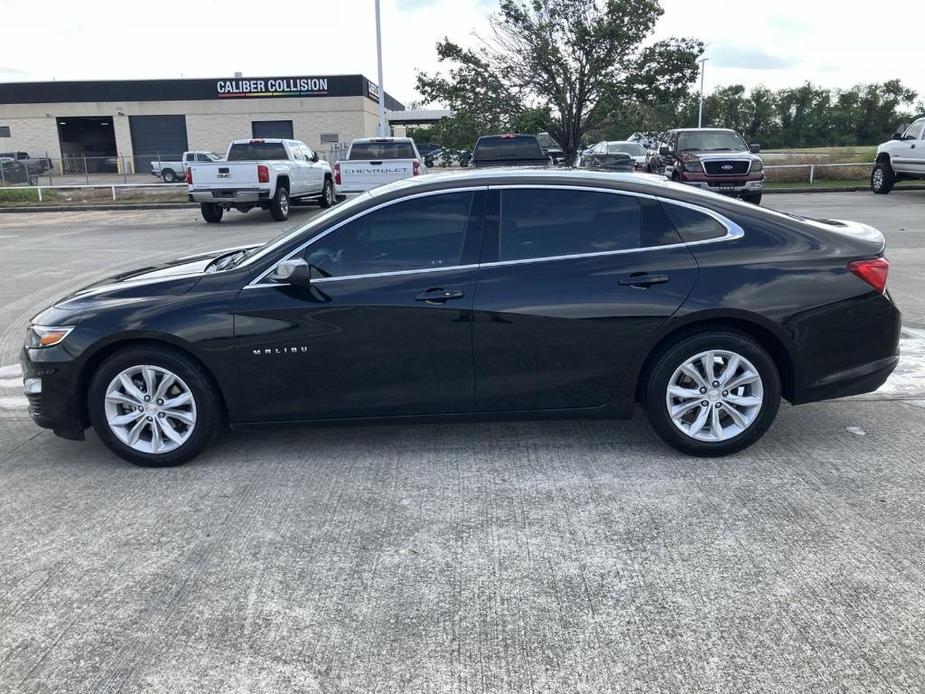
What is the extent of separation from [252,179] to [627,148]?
14701 mm

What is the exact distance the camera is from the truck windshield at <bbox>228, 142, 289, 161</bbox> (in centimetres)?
2000

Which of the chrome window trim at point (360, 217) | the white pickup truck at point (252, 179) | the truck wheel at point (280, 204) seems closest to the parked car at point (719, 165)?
the white pickup truck at point (252, 179)

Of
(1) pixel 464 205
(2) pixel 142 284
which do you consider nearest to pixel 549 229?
(1) pixel 464 205

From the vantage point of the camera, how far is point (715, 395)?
14.9 ft

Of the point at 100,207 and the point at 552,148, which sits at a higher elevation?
the point at 552,148

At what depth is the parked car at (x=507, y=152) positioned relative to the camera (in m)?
17.8

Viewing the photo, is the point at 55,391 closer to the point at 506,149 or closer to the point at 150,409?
the point at 150,409

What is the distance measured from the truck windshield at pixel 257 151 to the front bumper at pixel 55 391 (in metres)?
16.2

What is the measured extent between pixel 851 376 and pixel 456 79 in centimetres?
2096

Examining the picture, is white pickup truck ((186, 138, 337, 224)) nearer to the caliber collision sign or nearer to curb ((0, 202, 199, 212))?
curb ((0, 202, 199, 212))

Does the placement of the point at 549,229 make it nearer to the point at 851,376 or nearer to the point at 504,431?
the point at 504,431

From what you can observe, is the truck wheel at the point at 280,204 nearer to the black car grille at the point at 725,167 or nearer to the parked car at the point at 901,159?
the black car grille at the point at 725,167

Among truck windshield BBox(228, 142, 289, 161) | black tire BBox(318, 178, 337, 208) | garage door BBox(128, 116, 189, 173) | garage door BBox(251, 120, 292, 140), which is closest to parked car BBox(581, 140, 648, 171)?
black tire BBox(318, 178, 337, 208)

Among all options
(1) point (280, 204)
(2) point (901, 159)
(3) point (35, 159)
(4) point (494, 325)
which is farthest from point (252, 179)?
(3) point (35, 159)
